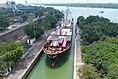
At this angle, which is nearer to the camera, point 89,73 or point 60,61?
point 89,73

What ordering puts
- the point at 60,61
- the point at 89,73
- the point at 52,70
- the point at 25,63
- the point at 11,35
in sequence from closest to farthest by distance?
the point at 89,73 → the point at 25,63 → the point at 52,70 → the point at 60,61 → the point at 11,35

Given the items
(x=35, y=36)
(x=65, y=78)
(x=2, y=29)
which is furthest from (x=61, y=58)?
(x=2, y=29)

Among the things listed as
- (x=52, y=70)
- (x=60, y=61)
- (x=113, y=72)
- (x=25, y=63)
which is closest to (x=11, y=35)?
(x=60, y=61)

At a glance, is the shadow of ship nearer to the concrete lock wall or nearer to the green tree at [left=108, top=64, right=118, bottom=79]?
the green tree at [left=108, top=64, right=118, bottom=79]

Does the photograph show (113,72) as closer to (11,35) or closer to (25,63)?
(25,63)

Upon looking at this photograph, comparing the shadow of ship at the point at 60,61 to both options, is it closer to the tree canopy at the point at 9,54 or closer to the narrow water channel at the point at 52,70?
the narrow water channel at the point at 52,70

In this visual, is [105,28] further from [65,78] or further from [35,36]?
[65,78]

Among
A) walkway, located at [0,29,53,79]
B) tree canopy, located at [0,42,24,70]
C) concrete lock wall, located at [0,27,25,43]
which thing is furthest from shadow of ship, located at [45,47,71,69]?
concrete lock wall, located at [0,27,25,43]

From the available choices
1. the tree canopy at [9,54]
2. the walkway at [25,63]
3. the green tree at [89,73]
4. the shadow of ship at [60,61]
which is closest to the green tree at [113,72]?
the green tree at [89,73]
